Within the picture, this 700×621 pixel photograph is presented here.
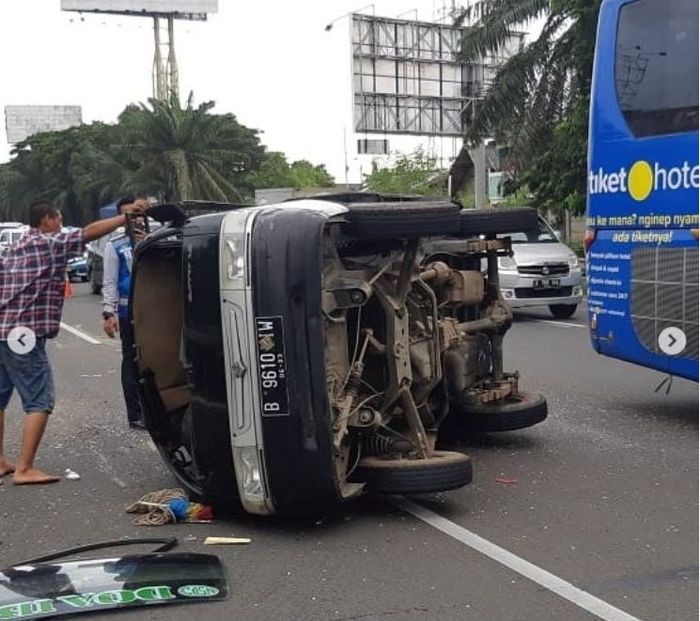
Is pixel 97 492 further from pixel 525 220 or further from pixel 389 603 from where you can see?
pixel 525 220

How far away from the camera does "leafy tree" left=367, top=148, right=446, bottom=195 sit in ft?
151

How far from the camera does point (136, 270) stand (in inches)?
235

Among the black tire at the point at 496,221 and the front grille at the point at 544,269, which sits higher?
the black tire at the point at 496,221

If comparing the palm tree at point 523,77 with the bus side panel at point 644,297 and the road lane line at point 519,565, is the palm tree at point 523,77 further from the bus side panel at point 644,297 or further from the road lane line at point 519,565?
the road lane line at point 519,565

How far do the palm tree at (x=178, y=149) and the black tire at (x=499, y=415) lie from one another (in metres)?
37.1

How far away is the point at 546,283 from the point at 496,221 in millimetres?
9758

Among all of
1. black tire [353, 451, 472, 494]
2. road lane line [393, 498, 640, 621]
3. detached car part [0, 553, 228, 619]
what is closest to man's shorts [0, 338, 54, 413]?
detached car part [0, 553, 228, 619]

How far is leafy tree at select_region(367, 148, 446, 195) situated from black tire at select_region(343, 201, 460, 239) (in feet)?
131

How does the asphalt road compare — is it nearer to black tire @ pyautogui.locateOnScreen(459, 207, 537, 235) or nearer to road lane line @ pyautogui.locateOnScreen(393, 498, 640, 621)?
road lane line @ pyautogui.locateOnScreen(393, 498, 640, 621)

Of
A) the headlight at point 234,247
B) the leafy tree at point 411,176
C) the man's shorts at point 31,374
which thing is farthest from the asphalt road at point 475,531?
the leafy tree at point 411,176

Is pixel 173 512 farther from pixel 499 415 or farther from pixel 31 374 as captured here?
pixel 499 415

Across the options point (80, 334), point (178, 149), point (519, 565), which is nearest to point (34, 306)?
point (519, 565)

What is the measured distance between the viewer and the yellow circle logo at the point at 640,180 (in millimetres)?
7250

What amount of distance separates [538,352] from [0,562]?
8.38m
